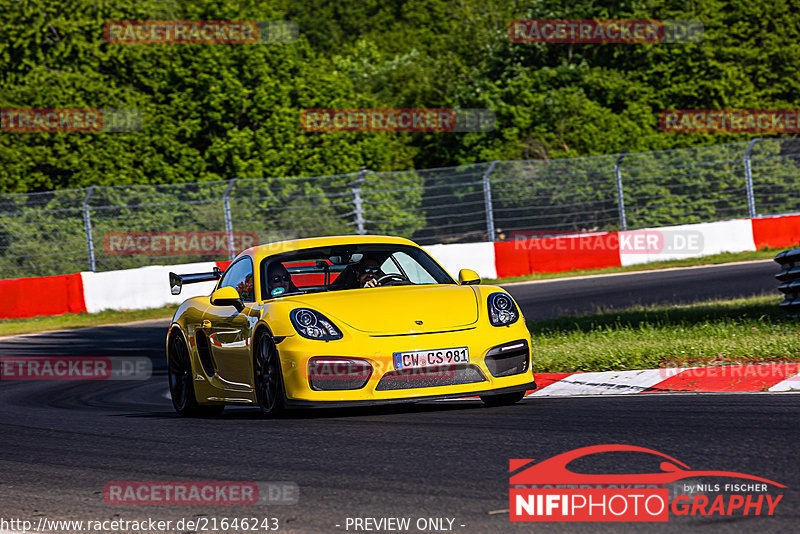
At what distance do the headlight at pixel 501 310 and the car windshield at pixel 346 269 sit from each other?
2.55 feet

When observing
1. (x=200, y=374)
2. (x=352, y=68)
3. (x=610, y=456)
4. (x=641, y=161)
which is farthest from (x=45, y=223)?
(x=352, y=68)

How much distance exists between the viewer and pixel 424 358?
738 cm

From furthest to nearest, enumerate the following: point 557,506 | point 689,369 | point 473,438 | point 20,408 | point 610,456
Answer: point 20,408 < point 689,369 < point 473,438 < point 610,456 < point 557,506

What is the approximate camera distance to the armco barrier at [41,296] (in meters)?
21.9

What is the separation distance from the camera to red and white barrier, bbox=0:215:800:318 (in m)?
22.2

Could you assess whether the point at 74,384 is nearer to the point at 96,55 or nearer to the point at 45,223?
the point at 45,223

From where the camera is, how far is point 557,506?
15.4 feet

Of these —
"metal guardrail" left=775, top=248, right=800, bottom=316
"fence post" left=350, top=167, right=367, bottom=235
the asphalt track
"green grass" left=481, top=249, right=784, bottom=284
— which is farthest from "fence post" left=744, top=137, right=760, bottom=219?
the asphalt track

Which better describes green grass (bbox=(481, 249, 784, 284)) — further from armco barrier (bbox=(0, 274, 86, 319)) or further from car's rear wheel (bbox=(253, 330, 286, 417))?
car's rear wheel (bbox=(253, 330, 286, 417))

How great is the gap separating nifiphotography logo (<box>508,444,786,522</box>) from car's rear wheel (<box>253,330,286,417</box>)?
8.94 feet

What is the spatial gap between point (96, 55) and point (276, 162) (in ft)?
25.3

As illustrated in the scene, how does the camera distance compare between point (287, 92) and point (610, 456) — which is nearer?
point (610, 456)

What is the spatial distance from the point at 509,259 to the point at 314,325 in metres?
16.6

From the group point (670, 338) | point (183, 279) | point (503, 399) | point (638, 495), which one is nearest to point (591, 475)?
point (638, 495)
